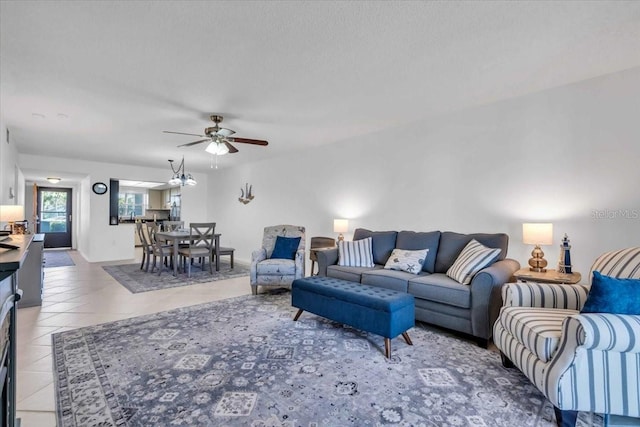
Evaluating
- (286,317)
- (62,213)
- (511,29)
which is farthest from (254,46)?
(62,213)

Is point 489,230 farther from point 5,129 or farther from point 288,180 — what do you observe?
point 5,129

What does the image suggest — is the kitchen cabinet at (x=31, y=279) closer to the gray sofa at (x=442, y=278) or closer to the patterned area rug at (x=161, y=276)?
the patterned area rug at (x=161, y=276)

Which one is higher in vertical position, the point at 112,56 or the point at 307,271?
the point at 112,56

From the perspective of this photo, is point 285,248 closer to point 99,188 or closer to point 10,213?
point 10,213

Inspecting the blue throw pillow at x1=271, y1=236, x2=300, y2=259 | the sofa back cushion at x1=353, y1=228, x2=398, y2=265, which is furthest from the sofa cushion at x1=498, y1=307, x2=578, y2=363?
the blue throw pillow at x1=271, y1=236, x2=300, y2=259

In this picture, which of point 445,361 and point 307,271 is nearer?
point 445,361

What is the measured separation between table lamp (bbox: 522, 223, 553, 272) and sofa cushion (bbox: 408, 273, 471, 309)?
0.75 metres

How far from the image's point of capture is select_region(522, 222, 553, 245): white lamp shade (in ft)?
9.38

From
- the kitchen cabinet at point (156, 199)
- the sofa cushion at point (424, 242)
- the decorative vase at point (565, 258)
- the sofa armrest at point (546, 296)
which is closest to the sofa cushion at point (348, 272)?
the sofa cushion at point (424, 242)

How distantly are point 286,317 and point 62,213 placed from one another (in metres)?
10.3

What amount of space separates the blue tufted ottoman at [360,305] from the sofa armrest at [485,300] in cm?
54

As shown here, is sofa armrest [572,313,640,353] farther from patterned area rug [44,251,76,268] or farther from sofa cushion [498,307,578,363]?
patterned area rug [44,251,76,268]

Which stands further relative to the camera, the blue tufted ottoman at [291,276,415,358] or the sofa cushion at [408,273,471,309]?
the sofa cushion at [408,273,471,309]

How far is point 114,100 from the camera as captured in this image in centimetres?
330
